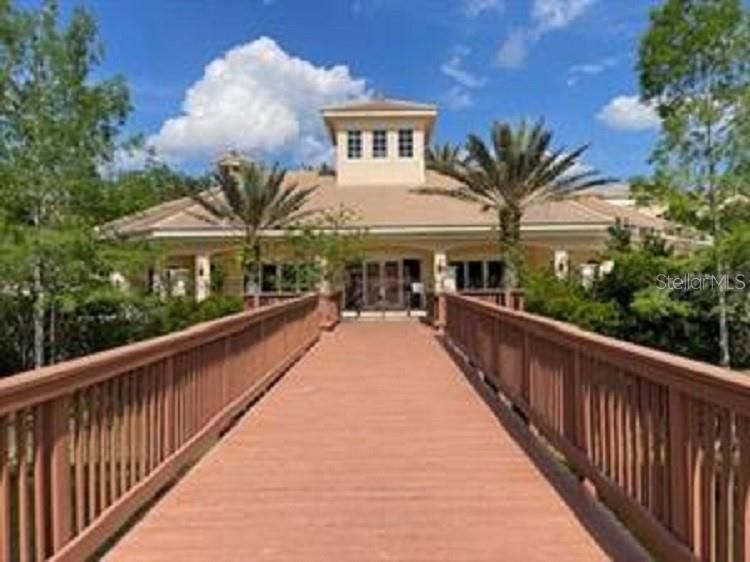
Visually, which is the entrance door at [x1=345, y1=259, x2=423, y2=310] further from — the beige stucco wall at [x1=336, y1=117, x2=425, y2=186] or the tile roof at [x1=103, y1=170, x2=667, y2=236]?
the beige stucco wall at [x1=336, y1=117, x2=425, y2=186]

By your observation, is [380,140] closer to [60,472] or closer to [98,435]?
[98,435]

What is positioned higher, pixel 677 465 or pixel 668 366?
pixel 668 366

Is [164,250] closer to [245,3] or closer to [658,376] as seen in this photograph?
[245,3]

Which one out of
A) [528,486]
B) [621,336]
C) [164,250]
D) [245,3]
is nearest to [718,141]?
[621,336]

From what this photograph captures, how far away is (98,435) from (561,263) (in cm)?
3189

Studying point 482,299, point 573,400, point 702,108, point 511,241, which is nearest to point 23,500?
point 573,400

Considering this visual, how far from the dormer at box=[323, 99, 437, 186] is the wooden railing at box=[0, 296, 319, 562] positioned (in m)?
31.6

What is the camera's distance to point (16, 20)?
22.7 meters

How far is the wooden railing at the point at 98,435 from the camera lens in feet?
15.0

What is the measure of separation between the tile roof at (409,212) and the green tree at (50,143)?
1150cm

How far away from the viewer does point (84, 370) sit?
5262 mm

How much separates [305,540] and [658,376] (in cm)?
211

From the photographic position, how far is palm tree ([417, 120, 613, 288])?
33.3 m

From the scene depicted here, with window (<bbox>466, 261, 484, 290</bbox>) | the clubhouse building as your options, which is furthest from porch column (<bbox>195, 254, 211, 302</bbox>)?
window (<bbox>466, 261, 484, 290</bbox>)
